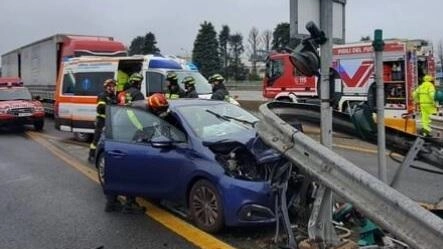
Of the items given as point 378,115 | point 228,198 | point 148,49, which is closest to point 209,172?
point 228,198

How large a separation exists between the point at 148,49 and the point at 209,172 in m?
72.7

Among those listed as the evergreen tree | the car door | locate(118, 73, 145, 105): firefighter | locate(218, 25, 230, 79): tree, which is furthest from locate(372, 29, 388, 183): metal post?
the evergreen tree

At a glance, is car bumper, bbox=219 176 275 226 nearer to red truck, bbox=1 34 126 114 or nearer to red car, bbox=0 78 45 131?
red car, bbox=0 78 45 131

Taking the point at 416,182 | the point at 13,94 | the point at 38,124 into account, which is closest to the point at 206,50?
the point at 13,94

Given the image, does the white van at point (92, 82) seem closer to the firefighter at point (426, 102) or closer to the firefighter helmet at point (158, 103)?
the firefighter at point (426, 102)

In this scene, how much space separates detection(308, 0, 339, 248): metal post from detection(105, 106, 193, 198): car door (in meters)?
1.74

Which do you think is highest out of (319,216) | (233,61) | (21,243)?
(233,61)

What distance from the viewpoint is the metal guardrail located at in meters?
3.61

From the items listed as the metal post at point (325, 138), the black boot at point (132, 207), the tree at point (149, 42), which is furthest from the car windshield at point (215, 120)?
the tree at point (149, 42)

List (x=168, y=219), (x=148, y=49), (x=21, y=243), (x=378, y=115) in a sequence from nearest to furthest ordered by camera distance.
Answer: (x=378, y=115) → (x=21, y=243) → (x=168, y=219) → (x=148, y=49)

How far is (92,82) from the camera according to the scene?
16.8 meters

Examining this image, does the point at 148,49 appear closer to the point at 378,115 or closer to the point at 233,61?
the point at 233,61

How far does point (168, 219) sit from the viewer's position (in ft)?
22.8

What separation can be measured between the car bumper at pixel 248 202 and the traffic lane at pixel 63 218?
0.54 m
